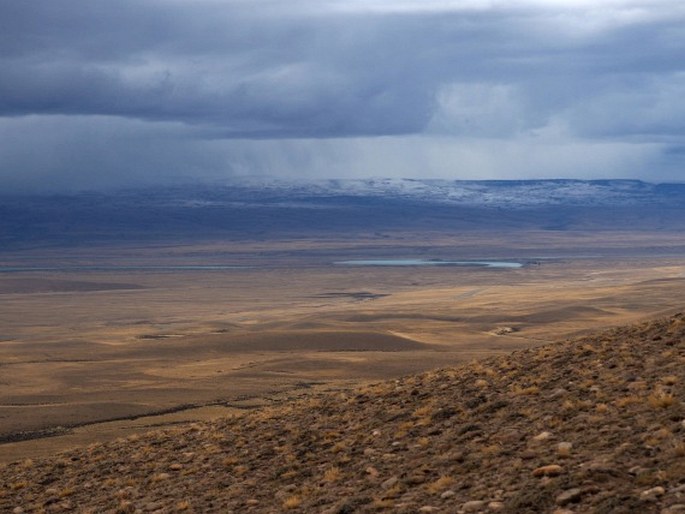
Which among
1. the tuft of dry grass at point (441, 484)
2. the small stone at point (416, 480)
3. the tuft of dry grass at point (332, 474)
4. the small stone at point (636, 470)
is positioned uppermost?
the small stone at point (636, 470)

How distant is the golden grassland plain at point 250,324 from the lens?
36.6m

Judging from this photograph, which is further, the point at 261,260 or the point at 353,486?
the point at 261,260

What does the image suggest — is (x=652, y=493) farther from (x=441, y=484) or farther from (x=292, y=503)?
(x=292, y=503)

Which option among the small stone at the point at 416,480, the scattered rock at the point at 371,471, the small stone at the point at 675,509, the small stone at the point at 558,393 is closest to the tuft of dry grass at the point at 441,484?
the small stone at the point at 416,480

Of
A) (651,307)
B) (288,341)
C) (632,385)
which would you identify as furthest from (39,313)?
(632,385)

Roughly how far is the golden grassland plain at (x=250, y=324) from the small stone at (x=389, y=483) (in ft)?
45.5

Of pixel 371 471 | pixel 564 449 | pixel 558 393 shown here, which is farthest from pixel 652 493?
pixel 558 393

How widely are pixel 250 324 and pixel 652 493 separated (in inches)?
2533

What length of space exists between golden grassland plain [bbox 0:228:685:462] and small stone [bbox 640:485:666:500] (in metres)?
17.8

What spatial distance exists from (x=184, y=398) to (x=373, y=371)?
9045 millimetres

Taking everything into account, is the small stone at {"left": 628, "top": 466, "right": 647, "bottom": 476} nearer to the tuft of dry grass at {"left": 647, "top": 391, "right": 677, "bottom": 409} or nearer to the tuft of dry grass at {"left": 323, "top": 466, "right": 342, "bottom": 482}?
the tuft of dry grass at {"left": 647, "top": 391, "right": 677, "bottom": 409}

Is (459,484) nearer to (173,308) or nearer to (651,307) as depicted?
(651,307)

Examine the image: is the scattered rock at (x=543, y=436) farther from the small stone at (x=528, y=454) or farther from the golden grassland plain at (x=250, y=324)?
the golden grassland plain at (x=250, y=324)

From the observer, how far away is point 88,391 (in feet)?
134
